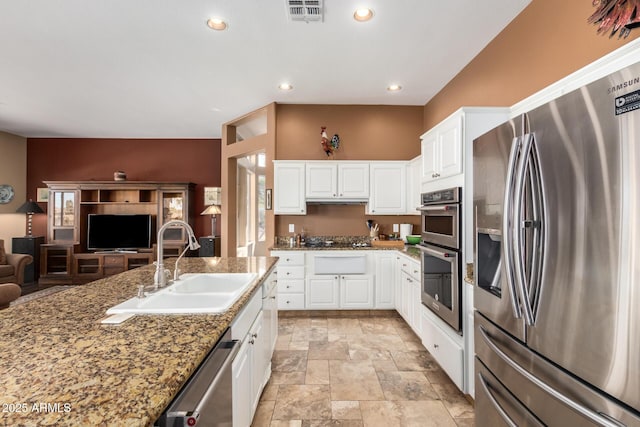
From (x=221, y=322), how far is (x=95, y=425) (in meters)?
0.55

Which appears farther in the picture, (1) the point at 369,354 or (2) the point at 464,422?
(1) the point at 369,354

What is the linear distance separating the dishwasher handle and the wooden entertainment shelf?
5.10m

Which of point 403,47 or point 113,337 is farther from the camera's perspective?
point 403,47

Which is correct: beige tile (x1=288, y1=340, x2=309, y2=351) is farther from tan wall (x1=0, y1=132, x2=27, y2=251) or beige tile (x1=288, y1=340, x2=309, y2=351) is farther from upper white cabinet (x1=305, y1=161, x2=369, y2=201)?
tan wall (x1=0, y1=132, x2=27, y2=251)

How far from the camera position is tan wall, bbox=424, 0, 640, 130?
181 centimetres

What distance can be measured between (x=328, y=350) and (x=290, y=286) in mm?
1100

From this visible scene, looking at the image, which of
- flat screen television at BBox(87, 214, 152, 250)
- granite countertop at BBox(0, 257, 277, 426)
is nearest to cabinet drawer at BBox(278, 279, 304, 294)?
granite countertop at BBox(0, 257, 277, 426)

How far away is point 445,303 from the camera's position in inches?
87.2

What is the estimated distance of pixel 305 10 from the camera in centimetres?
231

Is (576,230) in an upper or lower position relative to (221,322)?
upper

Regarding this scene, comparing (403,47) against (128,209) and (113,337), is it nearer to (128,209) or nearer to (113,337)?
(113,337)

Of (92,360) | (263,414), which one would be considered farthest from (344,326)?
(92,360)

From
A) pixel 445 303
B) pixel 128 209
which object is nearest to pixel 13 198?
pixel 128 209

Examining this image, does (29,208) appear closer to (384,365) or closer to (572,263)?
(384,365)
